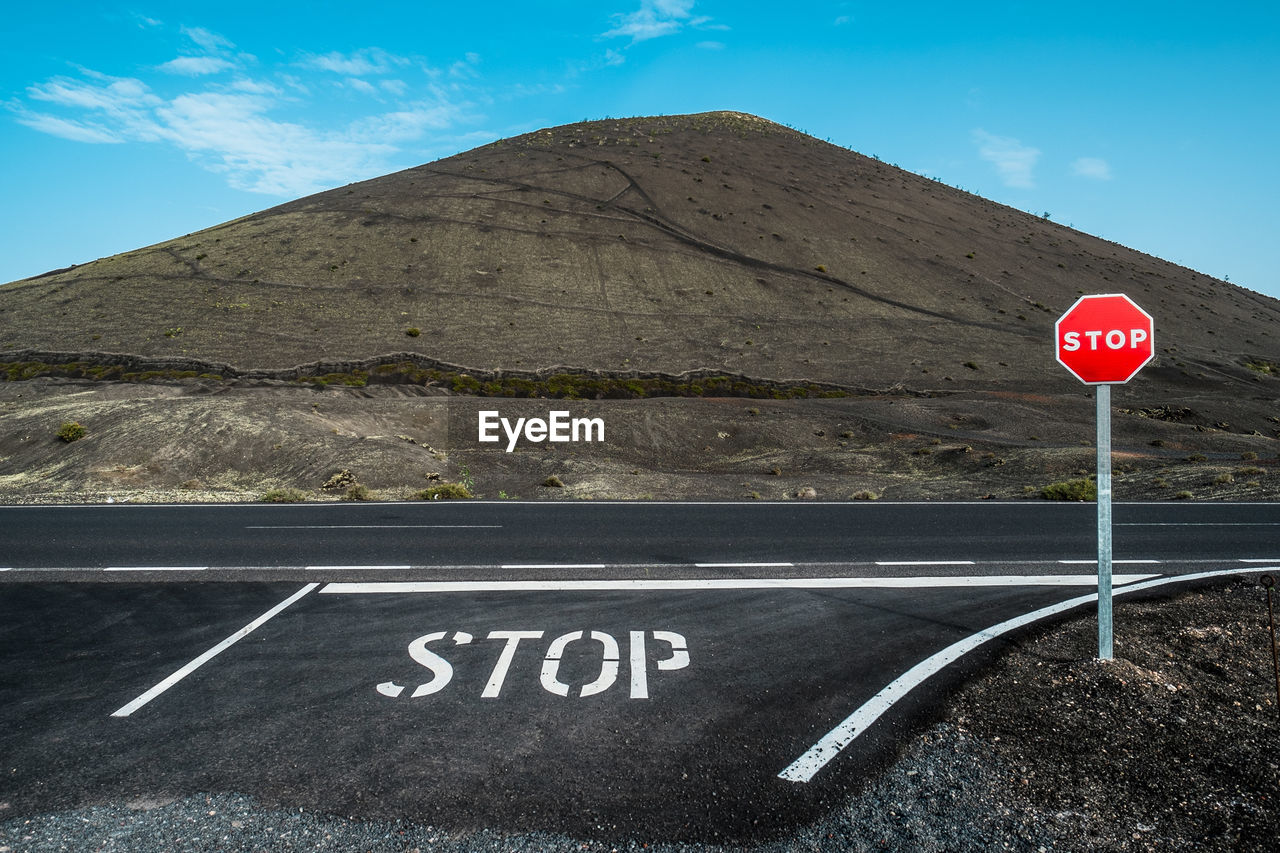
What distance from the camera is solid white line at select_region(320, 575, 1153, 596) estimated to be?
27.7 feet

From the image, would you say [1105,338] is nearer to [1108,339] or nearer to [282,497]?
[1108,339]

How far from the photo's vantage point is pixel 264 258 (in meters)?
55.7

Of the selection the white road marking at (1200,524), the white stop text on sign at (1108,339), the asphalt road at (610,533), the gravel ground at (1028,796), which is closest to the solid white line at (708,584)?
the asphalt road at (610,533)

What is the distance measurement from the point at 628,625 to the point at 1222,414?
45832mm

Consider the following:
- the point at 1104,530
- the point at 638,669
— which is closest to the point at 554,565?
the point at 638,669

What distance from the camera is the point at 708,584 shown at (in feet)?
28.4

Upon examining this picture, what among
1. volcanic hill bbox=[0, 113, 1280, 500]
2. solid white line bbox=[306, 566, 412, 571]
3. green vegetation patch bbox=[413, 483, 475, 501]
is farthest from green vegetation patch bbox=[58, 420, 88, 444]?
solid white line bbox=[306, 566, 412, 571]

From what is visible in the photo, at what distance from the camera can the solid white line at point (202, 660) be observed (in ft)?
17.2

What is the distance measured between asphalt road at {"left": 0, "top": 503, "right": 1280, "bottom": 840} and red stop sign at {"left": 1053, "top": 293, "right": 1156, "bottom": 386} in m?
2.46

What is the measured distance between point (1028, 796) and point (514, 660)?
12.3 feet

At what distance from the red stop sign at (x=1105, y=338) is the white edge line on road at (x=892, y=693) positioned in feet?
8.04

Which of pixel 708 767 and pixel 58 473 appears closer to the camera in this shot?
pixel 708 767

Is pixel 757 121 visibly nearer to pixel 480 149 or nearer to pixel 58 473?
pixel 480 149

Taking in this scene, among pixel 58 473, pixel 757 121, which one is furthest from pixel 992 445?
pixel 757 121
